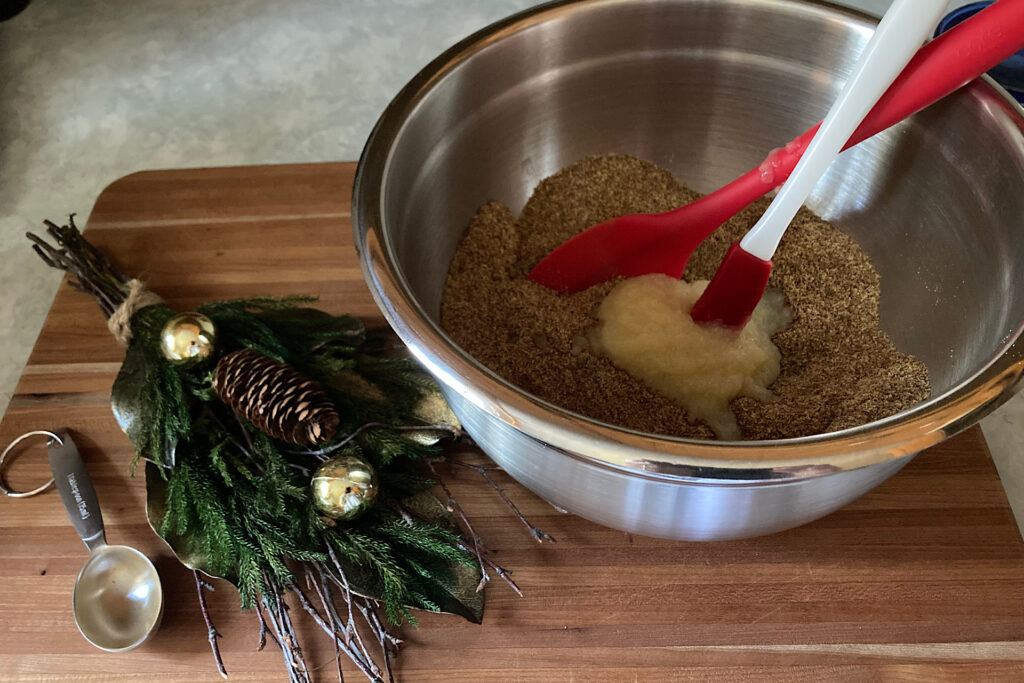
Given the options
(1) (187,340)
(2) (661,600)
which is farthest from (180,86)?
(2) (661,600)

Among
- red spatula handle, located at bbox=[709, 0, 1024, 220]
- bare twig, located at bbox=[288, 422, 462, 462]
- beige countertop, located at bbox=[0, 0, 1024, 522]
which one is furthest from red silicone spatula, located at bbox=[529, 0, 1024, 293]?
beige countertop, located at bbox=[0, 0, 1024, 522]

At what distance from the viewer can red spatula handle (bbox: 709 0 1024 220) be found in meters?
0.56

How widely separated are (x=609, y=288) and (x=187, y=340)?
0.38 metres

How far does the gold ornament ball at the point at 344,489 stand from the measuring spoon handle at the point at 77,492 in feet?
0.65

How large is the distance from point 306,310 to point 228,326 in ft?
0.24

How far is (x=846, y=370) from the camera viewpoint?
704mm

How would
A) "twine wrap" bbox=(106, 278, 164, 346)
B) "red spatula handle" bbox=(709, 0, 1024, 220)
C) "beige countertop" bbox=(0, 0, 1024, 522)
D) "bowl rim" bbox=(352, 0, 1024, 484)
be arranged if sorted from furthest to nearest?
1. "beige countertop" bbox=(0, 0, 1024, 522)
2. "twine wrap" bbox=(106, 278, 164, 346)
3. "red spatula handle" bbox=(709, 0, 1024, 220)
4. "bowl rim" bbox=(352, 0, 1024, 484)

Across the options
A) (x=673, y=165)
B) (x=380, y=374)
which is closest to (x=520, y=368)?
(x=380, y=374)

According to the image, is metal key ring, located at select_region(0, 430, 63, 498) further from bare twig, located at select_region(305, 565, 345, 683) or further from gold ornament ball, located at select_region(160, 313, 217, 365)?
bare twig, located at select_region(305, 565, 345, 683)

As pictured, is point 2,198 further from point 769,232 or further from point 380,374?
point 769,232

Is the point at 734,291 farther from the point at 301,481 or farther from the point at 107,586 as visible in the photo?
the point at 107,586

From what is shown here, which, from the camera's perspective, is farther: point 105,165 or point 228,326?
point 105,165

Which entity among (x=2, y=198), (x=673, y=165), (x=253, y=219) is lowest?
(x=2, y=198)

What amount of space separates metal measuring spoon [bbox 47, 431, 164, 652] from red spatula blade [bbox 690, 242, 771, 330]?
50 cm
